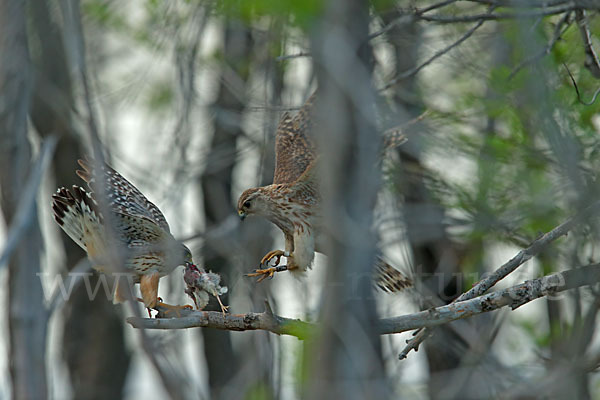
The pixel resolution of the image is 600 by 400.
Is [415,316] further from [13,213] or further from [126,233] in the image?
[13,213]

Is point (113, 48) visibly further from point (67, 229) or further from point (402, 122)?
point (67, 229)

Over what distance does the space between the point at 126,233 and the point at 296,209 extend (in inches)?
60.2

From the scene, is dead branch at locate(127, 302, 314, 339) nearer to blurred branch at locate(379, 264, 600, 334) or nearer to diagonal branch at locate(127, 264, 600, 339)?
diagonal branch at locate(127, 264, 600, 339)

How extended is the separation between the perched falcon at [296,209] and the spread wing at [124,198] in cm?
87

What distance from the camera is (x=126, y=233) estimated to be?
128 inches

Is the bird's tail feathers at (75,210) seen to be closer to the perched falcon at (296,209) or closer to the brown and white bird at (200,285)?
the brown and white bird at (200,285)

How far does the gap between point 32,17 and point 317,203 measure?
538 cm

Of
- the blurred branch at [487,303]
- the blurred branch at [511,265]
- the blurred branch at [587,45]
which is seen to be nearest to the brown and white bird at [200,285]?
the blurred branch at [487,303]

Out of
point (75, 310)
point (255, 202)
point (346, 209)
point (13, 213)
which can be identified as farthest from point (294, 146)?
point (75, 310)

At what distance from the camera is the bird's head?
15.2 ft

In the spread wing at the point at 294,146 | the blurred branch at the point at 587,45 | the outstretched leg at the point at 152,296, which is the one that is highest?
the spread wing at the point at 294,146

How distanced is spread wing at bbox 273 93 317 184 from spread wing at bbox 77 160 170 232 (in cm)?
173

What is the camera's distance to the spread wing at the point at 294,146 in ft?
16.7

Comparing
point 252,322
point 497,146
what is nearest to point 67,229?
point 252,322
